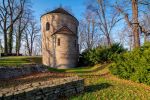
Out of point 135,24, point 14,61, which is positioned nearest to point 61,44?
point 14,61

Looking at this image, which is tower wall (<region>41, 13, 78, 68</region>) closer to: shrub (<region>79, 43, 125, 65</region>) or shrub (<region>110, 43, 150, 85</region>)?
shrub (<region>79, 43, 125, 65</region>)

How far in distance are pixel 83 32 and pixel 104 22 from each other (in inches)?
978

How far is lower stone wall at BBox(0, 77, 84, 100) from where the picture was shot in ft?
23.6

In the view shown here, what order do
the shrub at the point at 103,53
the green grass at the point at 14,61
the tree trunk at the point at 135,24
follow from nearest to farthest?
the tree trunk at the point at 135,24 → the green grass at the point at 14,61 → the shrub at the point at 103,53

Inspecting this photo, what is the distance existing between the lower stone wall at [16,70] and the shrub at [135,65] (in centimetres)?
731

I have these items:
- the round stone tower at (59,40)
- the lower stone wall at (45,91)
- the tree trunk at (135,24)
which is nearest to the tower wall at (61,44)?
the round stone tower at (59,40)

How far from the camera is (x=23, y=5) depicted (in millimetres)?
42344

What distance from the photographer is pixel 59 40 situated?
30.5m

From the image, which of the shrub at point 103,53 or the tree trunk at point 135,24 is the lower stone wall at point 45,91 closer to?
the tree trunk at point 135,24

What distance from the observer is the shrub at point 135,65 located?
479 inches

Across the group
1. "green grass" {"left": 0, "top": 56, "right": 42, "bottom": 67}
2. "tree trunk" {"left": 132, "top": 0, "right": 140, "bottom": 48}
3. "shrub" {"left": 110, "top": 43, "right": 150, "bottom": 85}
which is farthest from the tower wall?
"shrub" {"left": 110, "top": 43, "right": 150, "bottom": 85}

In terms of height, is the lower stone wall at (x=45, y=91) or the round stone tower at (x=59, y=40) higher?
the round stone tower at (x=59, y=40)

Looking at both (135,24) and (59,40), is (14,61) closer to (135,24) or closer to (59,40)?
(59,40)

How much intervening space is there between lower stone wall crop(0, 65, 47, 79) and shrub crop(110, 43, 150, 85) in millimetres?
7313
